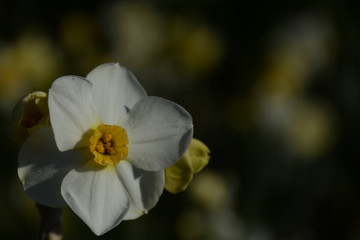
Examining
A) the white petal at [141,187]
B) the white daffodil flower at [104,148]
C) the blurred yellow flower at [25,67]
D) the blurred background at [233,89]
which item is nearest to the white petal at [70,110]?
the white daffodil flower at [104,148]

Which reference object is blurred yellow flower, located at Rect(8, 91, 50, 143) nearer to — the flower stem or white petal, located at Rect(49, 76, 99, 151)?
white petal, located at Rect(49, 76, 99, 151)

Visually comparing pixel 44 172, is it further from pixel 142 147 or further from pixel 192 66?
pixel 192 66

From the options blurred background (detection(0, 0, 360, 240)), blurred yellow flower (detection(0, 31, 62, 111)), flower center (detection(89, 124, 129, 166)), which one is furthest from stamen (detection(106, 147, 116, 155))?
blurred yellow flower (detection(0, 31, 62, 111))

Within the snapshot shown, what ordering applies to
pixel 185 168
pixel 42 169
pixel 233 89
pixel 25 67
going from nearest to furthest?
pixel 42 169
pixel 185 168
pixel 25 67
pixel 233 89

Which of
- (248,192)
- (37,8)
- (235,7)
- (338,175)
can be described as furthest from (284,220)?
(37,8)

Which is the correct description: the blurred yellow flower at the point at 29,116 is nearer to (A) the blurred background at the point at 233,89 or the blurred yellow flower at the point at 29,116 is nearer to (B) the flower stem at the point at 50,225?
(B) the flower stem at the point at 50,225

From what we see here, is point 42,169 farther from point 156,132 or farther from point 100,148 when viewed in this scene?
point 156,132

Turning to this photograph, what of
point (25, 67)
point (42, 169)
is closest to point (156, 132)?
point (42, 169)
